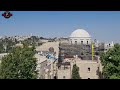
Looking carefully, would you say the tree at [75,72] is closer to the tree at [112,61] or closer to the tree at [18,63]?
the tree at [112,61]

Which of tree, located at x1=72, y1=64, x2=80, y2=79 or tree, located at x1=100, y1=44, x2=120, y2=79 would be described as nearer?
tree, located at x1=100, y1=44, x2=120, y2=79

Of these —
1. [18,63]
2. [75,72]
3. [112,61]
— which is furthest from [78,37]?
[18,63]

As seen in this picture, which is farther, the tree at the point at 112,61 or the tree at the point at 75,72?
the tree at the point at 75,72

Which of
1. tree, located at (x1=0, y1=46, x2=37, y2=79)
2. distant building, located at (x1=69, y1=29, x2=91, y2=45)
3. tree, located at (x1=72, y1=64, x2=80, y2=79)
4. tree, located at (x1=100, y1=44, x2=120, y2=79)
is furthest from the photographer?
distant building, located at (x1=69, y1=29, x2=91, y2=45)

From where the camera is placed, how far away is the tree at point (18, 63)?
6023 millimetres

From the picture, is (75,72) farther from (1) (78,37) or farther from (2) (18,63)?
(1) (78,37)

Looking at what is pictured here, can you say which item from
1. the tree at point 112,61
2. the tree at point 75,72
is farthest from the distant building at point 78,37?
the tree at point 112,61

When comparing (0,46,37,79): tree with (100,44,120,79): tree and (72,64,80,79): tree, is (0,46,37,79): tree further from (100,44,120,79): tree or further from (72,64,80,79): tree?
(72,64,80,79): tree

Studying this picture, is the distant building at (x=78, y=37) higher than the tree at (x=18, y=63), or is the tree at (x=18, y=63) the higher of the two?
the distant building at (x=78, y=37)

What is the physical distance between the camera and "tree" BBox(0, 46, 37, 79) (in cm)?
602

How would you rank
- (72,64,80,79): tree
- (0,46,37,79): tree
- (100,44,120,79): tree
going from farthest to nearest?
(72,64,80,79): tree
(100,44,120,79): tree
(0,46,37,79): tree

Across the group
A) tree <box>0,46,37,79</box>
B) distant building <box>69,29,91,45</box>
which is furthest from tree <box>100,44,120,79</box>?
distant building <box>69,29,91,45</box>
